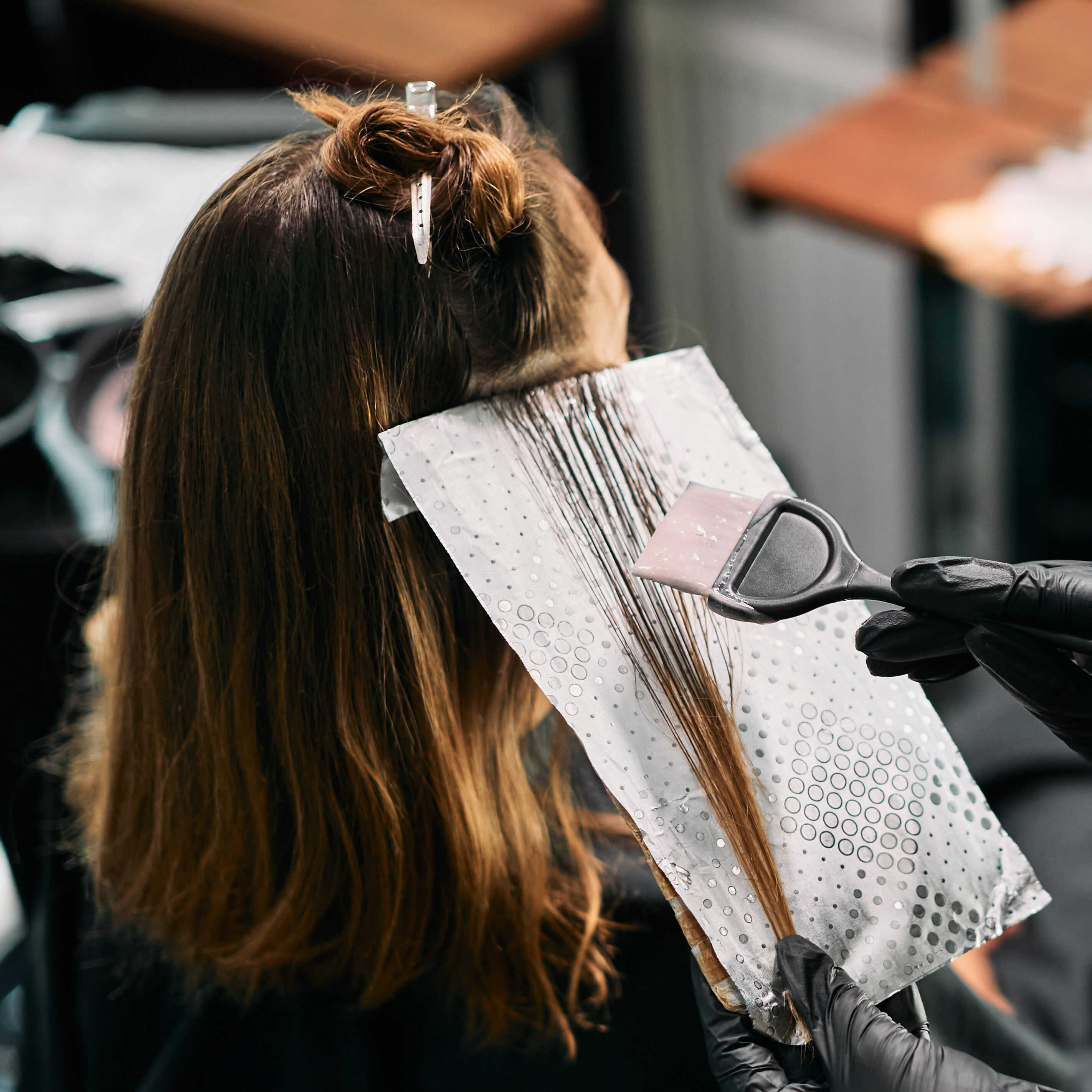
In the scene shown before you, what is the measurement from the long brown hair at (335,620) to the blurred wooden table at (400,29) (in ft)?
4.28

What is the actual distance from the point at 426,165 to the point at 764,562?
0.33 metres

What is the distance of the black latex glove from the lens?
667mm

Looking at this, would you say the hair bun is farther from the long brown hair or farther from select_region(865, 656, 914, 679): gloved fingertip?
select_region(865, 656, 914, 679): gloved fingertip

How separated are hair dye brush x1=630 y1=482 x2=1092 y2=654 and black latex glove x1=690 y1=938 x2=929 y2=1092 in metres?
0.24

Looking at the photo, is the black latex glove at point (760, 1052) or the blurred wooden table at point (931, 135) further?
the blurred wooden table at point (931, 135)

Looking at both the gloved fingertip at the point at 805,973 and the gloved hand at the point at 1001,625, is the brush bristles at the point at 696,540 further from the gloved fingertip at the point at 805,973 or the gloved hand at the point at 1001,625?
the gloved fingertip at the point at 805,973

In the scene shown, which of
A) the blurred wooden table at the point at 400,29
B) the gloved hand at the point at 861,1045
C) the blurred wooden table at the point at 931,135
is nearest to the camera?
the gloved hand at the point at 861,1045

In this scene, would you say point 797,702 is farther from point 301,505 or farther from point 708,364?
point 301,505

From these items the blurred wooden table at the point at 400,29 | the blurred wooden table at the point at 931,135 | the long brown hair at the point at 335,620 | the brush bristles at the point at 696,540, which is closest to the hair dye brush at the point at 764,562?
the brush bristles at the point at 696,540

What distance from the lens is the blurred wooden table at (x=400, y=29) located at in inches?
78.4

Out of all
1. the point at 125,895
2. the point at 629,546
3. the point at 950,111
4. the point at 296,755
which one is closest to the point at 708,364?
the point at 629,546

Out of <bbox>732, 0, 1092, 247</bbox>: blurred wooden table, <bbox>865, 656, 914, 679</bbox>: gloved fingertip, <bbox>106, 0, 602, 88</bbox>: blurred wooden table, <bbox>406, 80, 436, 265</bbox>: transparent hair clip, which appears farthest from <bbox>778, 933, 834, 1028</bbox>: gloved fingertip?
<bbox>106, 0, 602, 88</bbox>: blurred wooden table

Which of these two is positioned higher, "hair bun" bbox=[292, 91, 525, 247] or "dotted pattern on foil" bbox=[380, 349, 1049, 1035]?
"hair bun" bbox=[292, 91, 525, 247]

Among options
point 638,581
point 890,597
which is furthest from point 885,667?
point 638,581
